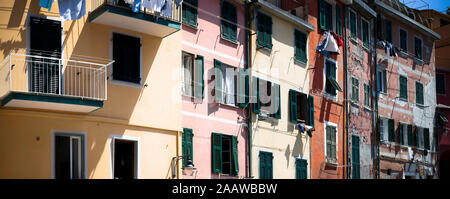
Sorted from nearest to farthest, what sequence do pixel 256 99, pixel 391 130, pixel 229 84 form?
pixel 229 84 < pixel 256 99 < pixel 391 130

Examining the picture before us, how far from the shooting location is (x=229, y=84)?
25016 millimetres

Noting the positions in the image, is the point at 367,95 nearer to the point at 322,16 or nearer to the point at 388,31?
the point at 388,31

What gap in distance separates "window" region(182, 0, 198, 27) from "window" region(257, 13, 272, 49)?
12.5 feet

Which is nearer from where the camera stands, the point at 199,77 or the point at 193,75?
the point at 193,75

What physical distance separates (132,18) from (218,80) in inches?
221

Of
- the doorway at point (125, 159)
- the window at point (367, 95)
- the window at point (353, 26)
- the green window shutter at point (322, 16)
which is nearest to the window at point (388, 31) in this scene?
the window at point (353, 26)

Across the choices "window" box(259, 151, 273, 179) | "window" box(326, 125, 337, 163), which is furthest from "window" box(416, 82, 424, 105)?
"window" box(259, 151, 273, 179)

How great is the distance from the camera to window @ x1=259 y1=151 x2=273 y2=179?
25.6 meters

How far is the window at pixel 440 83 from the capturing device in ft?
144

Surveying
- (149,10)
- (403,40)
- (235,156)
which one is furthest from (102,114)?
(403,40)

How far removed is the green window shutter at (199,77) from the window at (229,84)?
77 centimetres

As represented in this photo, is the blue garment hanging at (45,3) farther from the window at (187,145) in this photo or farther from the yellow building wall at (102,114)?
the window at (187,145)
